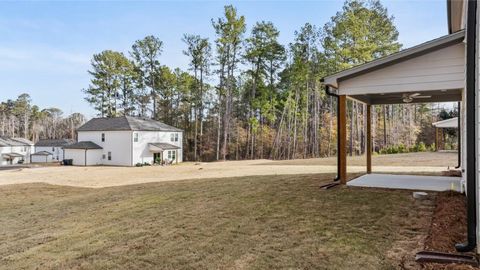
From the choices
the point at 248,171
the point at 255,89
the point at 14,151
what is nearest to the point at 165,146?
the point at 255,89

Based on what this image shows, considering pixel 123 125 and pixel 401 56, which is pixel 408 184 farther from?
pixel 123 125

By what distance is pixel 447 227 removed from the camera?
13.9ft

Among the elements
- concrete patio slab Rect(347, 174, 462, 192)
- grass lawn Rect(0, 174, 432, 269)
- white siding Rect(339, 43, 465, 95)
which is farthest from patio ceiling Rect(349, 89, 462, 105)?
grass lawn Rect(0, 174, 432, 269)

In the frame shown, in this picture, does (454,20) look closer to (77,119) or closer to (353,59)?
(353,59)

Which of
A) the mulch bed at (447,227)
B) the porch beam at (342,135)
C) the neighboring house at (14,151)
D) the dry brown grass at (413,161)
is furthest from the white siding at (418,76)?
the neighboring house at (14,151)

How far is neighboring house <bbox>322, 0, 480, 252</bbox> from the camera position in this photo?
3.29 metres

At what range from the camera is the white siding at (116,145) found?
2917 centimetres

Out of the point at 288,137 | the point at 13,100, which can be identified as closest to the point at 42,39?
the point at 288,137

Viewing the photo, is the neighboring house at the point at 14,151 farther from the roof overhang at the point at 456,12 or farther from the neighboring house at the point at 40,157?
the roof overhang at the point at 456,12

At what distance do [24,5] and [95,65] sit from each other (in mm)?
22177

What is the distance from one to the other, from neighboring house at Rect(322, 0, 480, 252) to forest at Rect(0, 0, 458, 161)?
2147 cm

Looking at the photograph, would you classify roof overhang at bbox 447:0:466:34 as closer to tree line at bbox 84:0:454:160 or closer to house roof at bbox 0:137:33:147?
tree line at bbox 84:0:454:160

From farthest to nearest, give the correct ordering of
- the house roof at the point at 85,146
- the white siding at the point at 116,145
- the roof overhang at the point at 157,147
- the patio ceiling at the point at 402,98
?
the roof overhang at the point at 157,147 → the house roof at the point at 85,146 → the white siding at the point at 116,145 → the patio ceiling at the point at 402,98

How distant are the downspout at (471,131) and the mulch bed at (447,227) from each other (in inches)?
11.3
